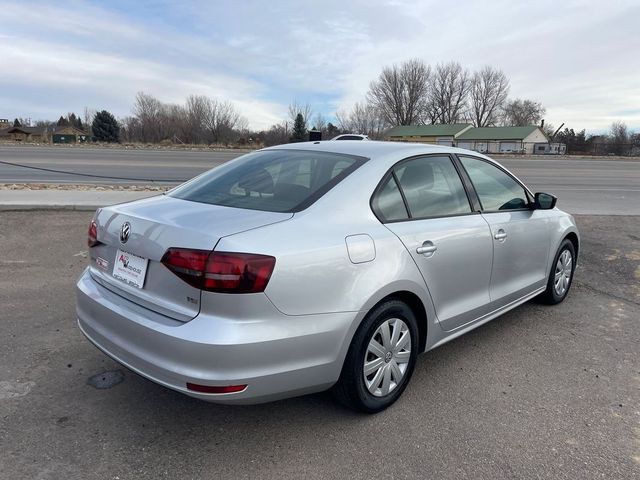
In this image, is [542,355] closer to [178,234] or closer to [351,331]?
[351,331]

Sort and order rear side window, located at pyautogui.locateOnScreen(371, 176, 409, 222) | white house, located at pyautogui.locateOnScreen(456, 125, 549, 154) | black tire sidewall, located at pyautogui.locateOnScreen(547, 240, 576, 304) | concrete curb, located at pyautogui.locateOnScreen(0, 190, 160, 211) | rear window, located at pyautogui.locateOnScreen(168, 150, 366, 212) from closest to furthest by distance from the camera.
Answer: rear window, located at pyautogui.locateOnScreen(168, 150, 366, 212)
rear side window, located at pyautogui.locateOnScreen(371, 176, 409, 222)
black tire sidewall, located at pyautogui.locateOnScreen(547, 240, 576, 304)
concrete curb, located at pyautogui.locateOnScreen(0, 190, 160, 211)
white house, located at pyautogui.locateOnScreen(456, 125, 549, 154)

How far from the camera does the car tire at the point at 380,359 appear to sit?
2.76 metres

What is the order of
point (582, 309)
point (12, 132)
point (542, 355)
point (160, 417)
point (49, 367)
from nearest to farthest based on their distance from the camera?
point (160, 417) < point (49, 367) < point (542, 355) < point (582, 309) < point (12, 132)

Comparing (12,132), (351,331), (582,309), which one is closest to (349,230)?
(351,331)

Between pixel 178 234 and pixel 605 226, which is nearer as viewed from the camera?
pixel 178 234

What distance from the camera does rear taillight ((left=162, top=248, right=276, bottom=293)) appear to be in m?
2.28

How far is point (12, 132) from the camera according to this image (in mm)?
92625

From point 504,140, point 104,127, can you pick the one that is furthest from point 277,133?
point 504,140

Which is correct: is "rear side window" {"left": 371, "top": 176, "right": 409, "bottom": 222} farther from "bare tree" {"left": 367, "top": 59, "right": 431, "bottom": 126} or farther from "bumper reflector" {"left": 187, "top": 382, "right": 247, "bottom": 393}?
"bare tree" {"left": 367, "top": 59, "right": 431, "bottom": 126}

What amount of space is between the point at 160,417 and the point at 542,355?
2.92m

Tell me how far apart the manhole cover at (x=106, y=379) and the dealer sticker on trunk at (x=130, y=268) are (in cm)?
93

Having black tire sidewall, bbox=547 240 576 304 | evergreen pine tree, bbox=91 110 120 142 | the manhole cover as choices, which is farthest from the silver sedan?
evergreen pine tree, bbox=91 110 120 142

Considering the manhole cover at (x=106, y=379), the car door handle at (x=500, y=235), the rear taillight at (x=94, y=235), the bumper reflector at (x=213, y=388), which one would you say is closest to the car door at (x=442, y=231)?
the car door handle at (x=500, y=235)

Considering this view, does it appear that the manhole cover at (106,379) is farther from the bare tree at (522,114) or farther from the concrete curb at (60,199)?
the bare tree at (522,114)
